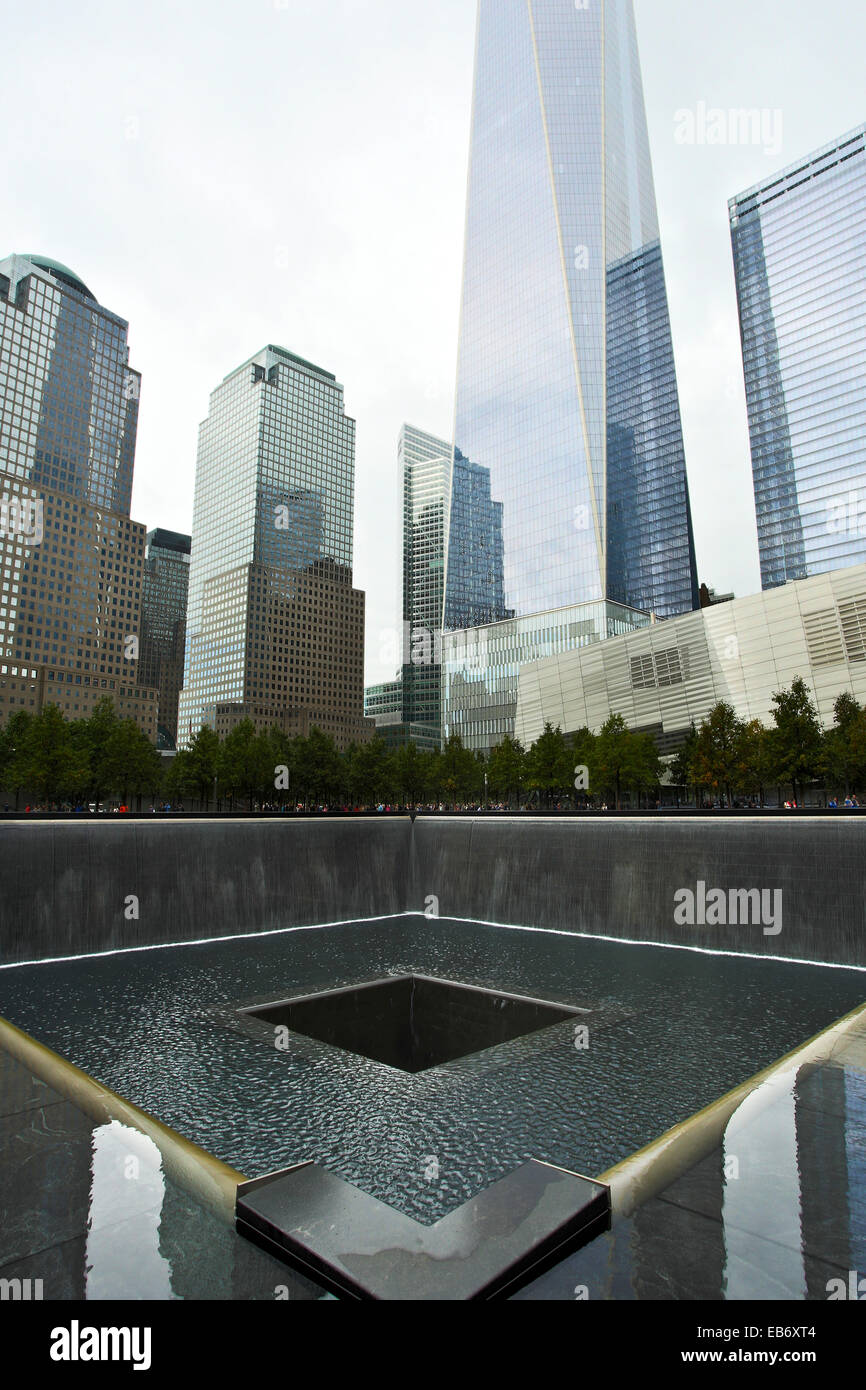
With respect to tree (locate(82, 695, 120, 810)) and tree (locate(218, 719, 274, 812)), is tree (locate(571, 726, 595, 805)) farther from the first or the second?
tree (locate(82, 695, 120, 810))

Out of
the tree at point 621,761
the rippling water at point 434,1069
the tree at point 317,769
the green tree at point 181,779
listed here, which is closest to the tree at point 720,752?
the tree at point 621,761

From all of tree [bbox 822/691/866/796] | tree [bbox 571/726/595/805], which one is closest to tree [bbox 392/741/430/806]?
tree [bbox 571/726/595/805]

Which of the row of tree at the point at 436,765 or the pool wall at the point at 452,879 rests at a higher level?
the row of tree at the point at 436,765

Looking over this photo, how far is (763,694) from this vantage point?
63406mm

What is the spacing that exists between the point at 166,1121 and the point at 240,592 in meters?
173

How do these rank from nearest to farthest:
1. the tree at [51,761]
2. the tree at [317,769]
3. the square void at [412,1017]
→ the square void at [412,1017] < the tree at [51,761] < the tree at [317,769]

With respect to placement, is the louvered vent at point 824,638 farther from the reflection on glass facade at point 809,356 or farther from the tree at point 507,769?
the reflection on glass facade at point 809,356

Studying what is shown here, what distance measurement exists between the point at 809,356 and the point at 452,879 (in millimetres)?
138220

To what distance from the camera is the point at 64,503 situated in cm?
14125

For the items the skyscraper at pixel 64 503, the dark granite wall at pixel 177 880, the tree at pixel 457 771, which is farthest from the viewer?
the skyscraper at pixel 64 503

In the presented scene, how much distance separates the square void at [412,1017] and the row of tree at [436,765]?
28.2 meters

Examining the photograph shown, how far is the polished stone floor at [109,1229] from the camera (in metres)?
4.46

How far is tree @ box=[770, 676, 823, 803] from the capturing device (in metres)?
48.8
